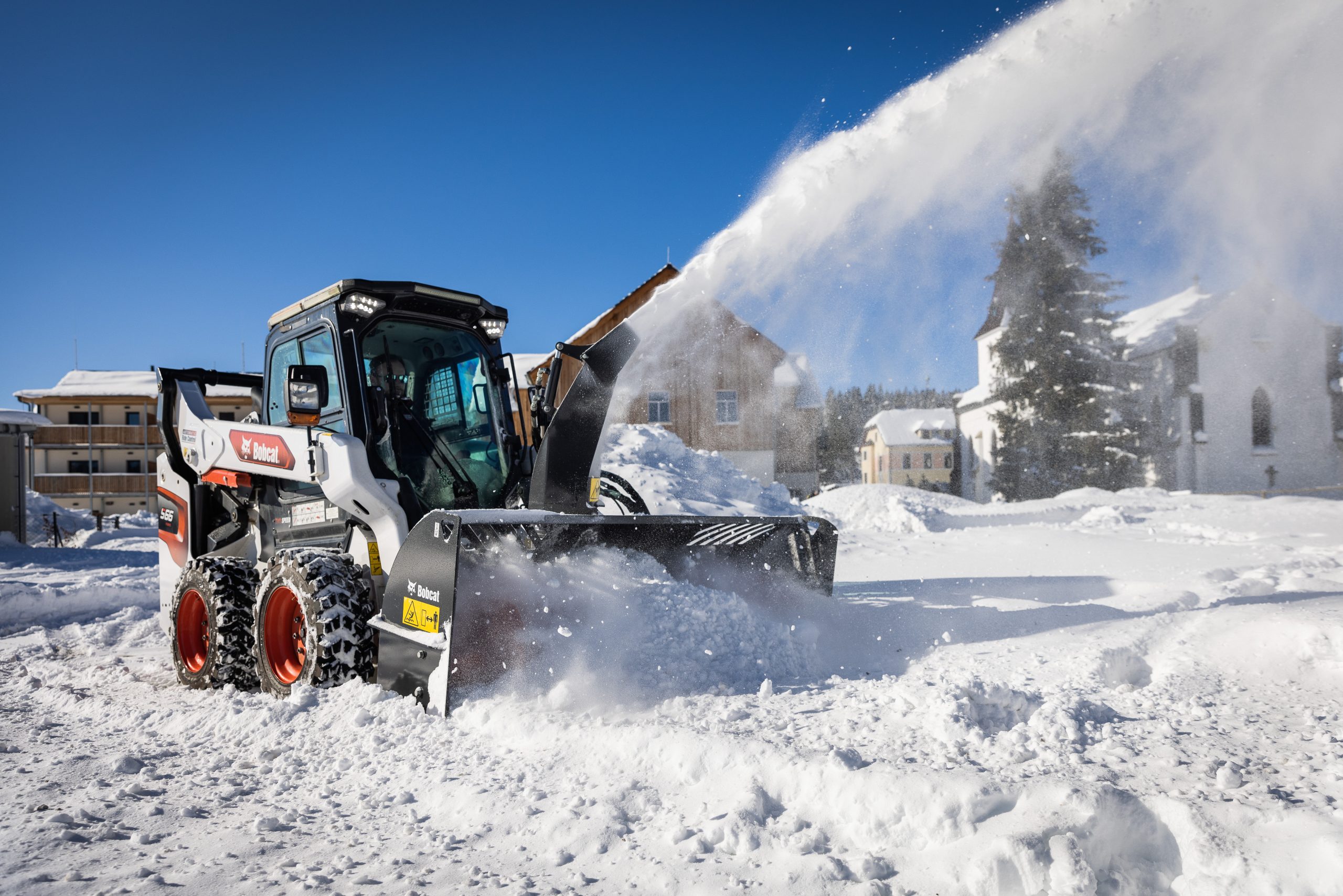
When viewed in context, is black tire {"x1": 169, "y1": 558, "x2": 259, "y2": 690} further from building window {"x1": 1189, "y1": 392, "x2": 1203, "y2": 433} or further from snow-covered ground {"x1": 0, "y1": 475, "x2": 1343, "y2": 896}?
building window {"x1": 1189, "y1": 392, "x2": 1203, "y2": 433}

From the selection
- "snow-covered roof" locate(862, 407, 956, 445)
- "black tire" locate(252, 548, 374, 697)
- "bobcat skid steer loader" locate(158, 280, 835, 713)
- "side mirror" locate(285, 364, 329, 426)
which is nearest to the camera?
"bobcat skid steer loader" locate(158, 280, 835, 713)

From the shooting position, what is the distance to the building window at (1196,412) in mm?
28453

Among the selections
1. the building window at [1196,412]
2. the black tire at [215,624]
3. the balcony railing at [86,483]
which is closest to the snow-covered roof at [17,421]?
the black tire at [215,624]

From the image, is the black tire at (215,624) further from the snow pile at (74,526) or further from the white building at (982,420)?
the white building at (982,420)

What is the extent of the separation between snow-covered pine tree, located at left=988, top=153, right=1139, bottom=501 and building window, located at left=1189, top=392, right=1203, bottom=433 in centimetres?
241

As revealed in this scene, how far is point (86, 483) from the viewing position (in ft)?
118

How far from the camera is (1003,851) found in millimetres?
2324

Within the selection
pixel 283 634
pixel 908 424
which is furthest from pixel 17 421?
pixel 908 424

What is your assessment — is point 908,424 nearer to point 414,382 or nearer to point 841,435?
point 841,435

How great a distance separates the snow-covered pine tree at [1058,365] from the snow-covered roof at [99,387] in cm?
3431

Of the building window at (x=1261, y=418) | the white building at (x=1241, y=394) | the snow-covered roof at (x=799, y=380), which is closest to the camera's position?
the snow-covered roof at (x=799, y=380)

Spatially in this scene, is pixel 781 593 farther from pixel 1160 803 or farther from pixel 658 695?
pixel 1160 803

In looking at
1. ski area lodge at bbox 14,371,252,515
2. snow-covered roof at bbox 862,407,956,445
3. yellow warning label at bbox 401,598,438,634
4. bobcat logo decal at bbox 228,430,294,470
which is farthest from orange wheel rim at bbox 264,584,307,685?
snow-covered roof at bbox 862,407,956,445

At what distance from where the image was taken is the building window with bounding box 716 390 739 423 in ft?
86.6
